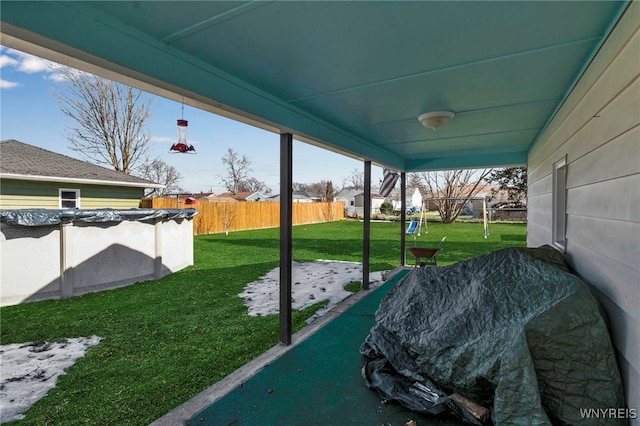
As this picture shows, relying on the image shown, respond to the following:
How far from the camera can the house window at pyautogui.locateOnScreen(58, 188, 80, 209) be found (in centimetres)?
857

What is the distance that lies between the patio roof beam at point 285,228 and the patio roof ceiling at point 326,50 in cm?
25

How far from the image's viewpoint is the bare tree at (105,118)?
42.5ft

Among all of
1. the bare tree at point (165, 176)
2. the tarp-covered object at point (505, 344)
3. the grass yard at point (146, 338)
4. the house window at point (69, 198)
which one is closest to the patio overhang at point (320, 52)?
the grass yard at point (146, 338)

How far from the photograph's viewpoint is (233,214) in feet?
45.9

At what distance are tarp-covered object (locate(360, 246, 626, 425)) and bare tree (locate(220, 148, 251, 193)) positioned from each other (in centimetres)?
2889

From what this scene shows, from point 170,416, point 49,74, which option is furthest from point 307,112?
point 49,74

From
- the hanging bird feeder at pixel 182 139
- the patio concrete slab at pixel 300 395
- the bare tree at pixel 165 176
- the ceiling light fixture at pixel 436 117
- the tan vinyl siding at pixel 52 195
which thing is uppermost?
the bare tree at pixel 165 176

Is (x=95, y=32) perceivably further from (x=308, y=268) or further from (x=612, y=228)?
(x=308, y=268)

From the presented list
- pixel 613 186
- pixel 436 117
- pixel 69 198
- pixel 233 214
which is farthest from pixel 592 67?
pixel 233 214

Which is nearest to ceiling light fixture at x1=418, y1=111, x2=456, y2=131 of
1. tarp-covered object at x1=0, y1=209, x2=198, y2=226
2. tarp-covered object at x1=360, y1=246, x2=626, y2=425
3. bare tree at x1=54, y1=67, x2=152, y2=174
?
tarp-covered object at x1=360, y1=246, x2=626, y2=425

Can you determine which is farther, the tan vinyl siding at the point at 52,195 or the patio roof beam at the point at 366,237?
the tan vinyl siding at the point at 52,195

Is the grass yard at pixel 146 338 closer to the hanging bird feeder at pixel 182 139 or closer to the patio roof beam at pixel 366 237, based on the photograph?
the patio roof beam at pixel 366 237

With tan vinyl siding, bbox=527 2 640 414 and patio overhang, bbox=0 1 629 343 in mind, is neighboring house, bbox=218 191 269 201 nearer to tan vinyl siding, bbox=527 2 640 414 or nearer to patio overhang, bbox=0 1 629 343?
patio overhang, bbox=0 1 629 343

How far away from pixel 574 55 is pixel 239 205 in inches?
534
